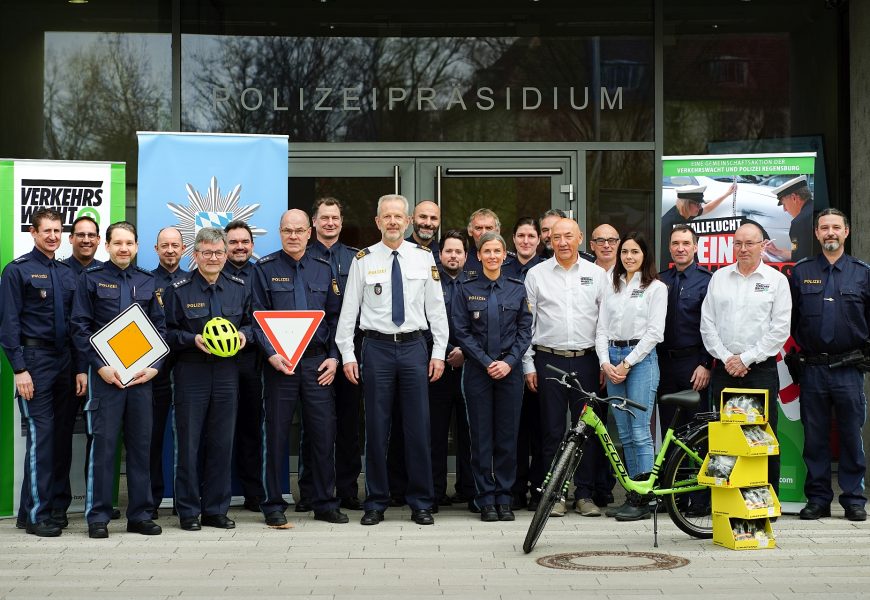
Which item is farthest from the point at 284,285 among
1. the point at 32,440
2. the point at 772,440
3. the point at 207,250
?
the point at 772,440

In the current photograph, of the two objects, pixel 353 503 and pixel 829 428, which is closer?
pixel 829 428

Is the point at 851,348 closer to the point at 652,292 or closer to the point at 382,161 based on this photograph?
the point at 652,292

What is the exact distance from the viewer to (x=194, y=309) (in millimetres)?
8070

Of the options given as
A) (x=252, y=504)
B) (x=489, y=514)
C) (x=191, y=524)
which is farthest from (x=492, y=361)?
(x=191, y=524)

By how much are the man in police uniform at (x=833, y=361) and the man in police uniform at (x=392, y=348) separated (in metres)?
2.56

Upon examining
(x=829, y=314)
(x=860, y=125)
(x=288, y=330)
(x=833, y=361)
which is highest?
(x=860, y=125)

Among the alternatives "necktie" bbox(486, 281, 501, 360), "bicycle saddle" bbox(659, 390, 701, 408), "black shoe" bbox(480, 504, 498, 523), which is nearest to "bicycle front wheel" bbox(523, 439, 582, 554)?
"bicycle saddle" bbox(659, 390, 701, 408)

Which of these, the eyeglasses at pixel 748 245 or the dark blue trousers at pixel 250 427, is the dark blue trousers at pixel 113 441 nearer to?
the dark blue trousers at pixel 250 427

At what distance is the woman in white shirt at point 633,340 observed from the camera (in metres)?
8.38

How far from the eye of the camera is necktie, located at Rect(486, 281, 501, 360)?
841cm

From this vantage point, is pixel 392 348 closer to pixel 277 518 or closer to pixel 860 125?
pixel 277 518

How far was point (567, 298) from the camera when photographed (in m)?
8.59

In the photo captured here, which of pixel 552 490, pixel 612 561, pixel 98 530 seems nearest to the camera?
pixel 612 561

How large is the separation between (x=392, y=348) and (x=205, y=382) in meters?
1.26
